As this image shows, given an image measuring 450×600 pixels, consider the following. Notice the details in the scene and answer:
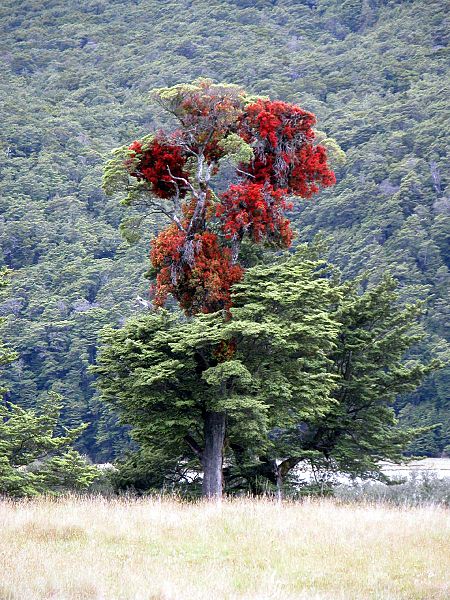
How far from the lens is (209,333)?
16969 mm

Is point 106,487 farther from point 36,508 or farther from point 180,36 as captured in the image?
point 180,36

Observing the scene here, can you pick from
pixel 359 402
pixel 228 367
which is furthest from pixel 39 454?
pixel 228 367

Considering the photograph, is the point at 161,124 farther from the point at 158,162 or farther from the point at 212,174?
the point at 158,162

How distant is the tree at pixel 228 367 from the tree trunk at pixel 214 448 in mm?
21

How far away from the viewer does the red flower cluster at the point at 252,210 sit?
18609 mm

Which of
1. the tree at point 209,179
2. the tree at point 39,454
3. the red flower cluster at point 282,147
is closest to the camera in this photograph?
the tree at point 209,179

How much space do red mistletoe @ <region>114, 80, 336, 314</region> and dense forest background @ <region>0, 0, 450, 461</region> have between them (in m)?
1.80

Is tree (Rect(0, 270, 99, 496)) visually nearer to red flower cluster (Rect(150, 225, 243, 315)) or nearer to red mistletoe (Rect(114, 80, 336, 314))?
red flower cluster (Rect(150, 225, 243, 315))

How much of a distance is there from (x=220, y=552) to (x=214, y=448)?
8.47 m

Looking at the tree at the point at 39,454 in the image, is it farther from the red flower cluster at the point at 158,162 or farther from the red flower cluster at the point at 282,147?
the red flower cluster at the point at 282,147

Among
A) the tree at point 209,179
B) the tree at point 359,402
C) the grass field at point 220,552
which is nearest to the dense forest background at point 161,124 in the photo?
the tree at point 209,179

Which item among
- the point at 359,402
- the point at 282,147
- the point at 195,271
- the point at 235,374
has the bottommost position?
the point at 359,402

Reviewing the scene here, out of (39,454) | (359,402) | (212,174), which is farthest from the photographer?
(39,454)

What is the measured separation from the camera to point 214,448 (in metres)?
18.3
